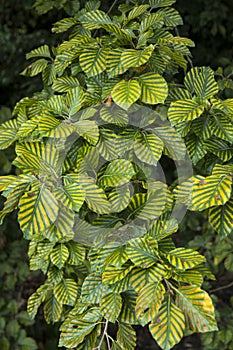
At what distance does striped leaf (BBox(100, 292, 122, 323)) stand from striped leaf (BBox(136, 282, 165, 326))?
0.34ft

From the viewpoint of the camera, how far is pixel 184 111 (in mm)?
985

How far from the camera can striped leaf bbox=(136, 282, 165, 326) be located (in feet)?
2.73

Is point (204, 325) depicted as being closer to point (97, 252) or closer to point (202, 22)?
point (97, 252)

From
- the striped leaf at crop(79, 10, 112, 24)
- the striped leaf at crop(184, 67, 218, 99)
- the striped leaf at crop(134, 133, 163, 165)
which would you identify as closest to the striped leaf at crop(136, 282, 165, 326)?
the striped leaf at crop(134, 133, 163, 165)

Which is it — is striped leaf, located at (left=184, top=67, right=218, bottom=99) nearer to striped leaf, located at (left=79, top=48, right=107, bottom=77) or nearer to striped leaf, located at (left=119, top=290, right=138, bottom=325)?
striped leaf, located at (left=79, top=48, right=107, bottom=77)

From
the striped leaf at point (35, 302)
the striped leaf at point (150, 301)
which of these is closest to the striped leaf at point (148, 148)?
the striped leaf at point (150, 301)

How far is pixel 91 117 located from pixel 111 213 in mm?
229

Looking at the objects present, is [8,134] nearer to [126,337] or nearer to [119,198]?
[119,198]

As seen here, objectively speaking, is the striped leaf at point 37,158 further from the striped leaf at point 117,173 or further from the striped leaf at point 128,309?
the striped leaf at point 128,309

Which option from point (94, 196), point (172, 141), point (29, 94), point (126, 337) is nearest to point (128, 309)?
point (126, 337)

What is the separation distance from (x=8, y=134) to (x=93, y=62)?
29 centimetres

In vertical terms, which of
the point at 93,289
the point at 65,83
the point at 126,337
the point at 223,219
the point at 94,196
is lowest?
the point at 126,337

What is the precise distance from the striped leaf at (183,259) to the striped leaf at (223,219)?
102mm

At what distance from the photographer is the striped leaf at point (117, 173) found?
94 cm
